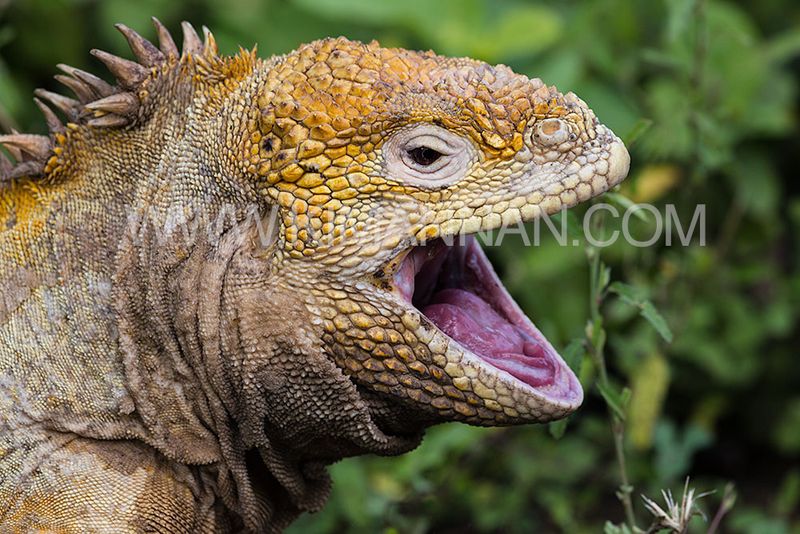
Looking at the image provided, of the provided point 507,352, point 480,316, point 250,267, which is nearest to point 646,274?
point 480,316

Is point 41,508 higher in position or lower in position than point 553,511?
higher

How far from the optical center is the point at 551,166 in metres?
3.58

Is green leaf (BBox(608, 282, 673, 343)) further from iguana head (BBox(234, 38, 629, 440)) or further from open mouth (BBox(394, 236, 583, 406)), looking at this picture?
iguana head (BBox(234, 38, 629, 440))

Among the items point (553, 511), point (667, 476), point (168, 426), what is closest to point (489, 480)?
point (553, 511)

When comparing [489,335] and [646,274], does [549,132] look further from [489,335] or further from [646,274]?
Answer: [646,274]

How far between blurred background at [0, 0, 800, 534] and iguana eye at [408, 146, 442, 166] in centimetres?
209

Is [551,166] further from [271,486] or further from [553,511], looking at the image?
[553,511]

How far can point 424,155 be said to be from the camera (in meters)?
3.54

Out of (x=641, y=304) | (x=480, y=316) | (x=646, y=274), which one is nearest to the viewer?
(x=480, y=316)

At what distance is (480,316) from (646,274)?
2505 mm

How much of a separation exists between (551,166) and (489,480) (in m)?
3.44

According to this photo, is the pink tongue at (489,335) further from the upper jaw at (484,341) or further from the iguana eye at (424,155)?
the iguana eye at (424,155)

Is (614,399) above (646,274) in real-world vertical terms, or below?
below

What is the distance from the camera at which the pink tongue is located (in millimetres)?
3736
